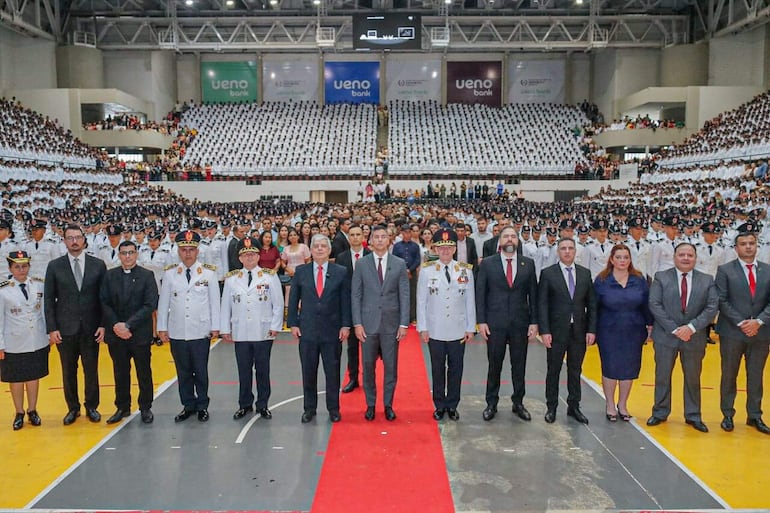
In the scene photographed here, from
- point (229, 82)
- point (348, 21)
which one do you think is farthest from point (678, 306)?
point (229, 82)

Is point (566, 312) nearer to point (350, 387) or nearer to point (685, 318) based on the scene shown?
point (685, 318)

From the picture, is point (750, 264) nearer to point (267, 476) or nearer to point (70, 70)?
point (267, 476)

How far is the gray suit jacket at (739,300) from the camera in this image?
556 centimetres

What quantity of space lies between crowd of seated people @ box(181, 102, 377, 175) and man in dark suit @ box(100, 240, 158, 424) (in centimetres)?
2855

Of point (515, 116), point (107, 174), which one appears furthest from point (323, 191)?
point (515, 116)

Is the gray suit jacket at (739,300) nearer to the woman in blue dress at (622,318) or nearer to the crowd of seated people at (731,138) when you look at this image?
the woman in blue dress at (622,318)

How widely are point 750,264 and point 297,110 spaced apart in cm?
3875

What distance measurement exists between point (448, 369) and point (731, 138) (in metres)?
24.8

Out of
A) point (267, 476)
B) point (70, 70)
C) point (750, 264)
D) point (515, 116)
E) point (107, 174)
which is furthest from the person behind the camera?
point (515, 116)

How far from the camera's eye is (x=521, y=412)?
5961 millimetres

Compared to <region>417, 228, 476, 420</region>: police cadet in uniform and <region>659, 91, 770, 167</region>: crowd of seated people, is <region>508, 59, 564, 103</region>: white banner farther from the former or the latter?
<region>417, 228, 476, 420</region>: police cadet in uniform

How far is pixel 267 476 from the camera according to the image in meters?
4.74

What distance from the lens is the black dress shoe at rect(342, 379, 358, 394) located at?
6.86m

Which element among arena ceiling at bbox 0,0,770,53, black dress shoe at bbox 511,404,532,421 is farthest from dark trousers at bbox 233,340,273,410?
arena ceiling at bbox 0,0,770,53
